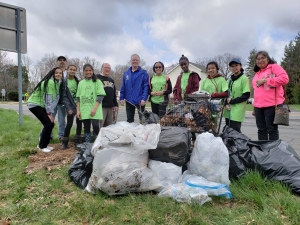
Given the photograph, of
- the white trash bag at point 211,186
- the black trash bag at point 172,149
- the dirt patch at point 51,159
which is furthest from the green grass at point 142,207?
the dirt patch at point 51,159

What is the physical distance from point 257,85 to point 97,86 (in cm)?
280

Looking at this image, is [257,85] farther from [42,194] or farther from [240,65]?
[42,194]

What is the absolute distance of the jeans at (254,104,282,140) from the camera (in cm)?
356

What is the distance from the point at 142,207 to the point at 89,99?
8.50 ft

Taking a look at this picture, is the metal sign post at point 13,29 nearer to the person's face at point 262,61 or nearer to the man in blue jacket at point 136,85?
→ the man in blue jacket at point 136,85

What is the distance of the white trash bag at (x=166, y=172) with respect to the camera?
2.70m

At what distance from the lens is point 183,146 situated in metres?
2.78

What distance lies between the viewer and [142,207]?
2.36 meters

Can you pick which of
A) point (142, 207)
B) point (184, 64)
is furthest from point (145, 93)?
point (142, 207)

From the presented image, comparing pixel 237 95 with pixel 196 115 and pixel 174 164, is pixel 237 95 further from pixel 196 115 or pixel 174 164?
pixel 174 164

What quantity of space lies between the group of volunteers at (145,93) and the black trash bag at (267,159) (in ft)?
2.49

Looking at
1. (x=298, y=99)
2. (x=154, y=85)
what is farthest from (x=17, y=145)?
(x=298, y=99)

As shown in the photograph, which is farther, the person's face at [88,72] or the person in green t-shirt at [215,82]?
the person's face at [88,72]

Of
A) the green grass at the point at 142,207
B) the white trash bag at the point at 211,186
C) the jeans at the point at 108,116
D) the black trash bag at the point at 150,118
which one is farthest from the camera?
the jeans at the point at 108,116
